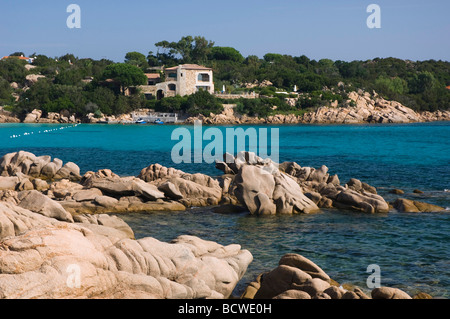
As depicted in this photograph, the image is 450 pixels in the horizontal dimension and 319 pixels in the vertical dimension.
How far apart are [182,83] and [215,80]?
51.3 feet

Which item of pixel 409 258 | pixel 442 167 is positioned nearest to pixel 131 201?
pixel 409 258

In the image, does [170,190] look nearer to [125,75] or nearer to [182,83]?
[182,83]

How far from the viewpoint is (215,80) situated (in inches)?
4683

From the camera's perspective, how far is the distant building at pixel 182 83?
345 ft

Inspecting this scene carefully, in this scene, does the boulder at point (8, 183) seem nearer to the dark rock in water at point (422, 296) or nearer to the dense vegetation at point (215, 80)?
the dark rock in water at point (422, 296)

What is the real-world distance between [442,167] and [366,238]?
23487 millimetres

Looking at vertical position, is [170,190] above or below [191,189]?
above

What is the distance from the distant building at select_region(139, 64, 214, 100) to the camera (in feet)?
345

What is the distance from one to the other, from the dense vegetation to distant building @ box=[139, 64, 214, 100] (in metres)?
3.48

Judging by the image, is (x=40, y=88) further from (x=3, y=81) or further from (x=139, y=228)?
(x=139, y=228)

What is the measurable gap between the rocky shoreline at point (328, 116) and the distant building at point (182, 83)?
827 cm

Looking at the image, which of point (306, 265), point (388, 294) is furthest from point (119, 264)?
point (388, 294)
